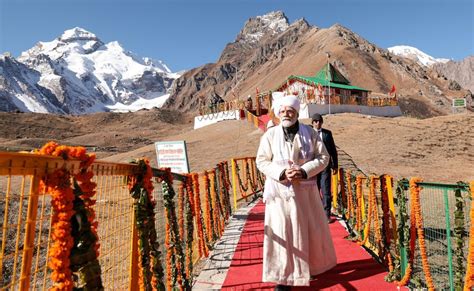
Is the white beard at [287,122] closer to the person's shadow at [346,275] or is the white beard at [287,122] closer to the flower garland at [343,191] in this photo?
the person's shadow at [346,275]

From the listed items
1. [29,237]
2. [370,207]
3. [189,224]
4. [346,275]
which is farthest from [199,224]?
[29,237]

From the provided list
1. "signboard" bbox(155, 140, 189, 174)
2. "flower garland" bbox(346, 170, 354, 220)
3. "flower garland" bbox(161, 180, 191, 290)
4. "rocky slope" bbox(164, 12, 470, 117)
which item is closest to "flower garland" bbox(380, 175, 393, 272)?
"flower garland" bbox(346, 170, 354, 220)

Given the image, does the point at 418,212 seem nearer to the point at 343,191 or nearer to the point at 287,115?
the point at 287,115

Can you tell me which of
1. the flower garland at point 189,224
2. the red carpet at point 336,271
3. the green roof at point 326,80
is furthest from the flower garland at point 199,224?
the green roof at point 326,80

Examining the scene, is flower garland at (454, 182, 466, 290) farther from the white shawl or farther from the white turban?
the white turban

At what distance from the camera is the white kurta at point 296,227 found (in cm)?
360

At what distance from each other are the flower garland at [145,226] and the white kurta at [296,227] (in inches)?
44.9

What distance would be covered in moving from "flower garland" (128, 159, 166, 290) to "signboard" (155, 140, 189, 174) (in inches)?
138

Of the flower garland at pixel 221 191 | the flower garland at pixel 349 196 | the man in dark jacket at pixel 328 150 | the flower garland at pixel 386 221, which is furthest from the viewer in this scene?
the flower garland at pixel 221 191

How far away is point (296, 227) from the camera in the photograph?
142 inches

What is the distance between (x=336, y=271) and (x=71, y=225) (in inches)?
134

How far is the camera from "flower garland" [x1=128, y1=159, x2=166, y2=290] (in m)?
2.76

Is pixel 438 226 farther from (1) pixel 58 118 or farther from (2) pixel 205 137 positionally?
(1) pixel 58 118

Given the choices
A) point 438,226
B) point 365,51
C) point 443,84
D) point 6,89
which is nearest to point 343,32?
point 365,51
